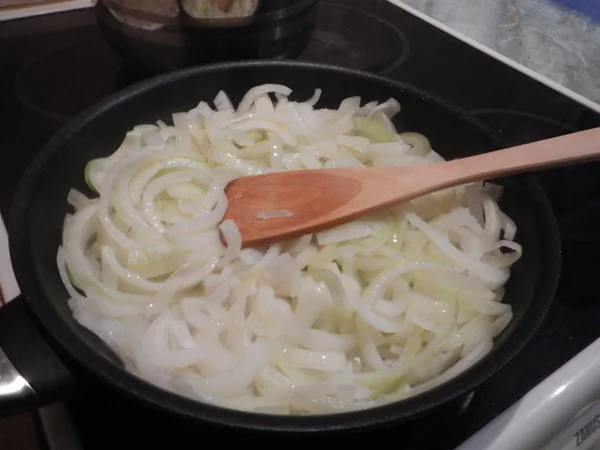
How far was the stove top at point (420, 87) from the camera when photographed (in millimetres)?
641

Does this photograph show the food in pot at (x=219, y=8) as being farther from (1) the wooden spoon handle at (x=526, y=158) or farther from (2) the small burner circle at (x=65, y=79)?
(1) the wooden spoon handle at (x=526, y=158)

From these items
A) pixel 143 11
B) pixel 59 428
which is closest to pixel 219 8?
pixel 143 11

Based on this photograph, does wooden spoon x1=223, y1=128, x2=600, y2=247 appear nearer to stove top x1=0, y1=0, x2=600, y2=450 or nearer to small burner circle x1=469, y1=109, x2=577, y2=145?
stove top x1=0, y1=0, x2=600, y2=450

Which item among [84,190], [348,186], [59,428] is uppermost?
[348,186]

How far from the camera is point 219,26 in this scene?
1.01 meters

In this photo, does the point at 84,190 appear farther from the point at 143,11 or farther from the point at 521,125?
the point at 521,125

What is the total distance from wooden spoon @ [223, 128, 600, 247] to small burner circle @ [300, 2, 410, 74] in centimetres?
53

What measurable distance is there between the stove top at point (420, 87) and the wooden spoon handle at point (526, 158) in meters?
0.18

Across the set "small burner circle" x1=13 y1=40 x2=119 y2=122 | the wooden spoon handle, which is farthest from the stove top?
the wooden spoon handle

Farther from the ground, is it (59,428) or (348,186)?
(348,186)

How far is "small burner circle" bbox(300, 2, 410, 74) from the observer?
1282 mm

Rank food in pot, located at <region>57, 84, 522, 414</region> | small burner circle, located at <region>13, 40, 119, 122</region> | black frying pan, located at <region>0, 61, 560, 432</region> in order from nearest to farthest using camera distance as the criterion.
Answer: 1. black frying pan, located at <region>0, 61, 560, 432</region>
2. food in pot, located at <region>57, 84, 522, 414</region>
3. small burner circle, located at <region>13, 40, 119, 122</region>

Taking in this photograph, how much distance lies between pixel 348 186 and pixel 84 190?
37 cm

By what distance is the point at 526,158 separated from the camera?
0.77 metres
